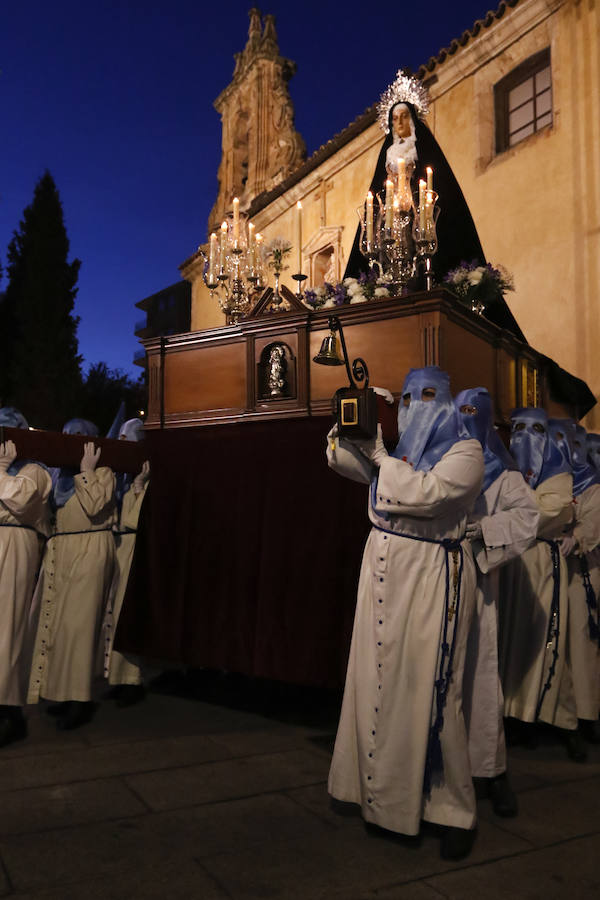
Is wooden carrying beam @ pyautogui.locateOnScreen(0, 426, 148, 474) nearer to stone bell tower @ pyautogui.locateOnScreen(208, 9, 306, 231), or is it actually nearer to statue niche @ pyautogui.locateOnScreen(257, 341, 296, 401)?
statue niche @ pyautogui.locateOnScreen(257, 341, 296, 401)

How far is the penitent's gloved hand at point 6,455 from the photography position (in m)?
4.33

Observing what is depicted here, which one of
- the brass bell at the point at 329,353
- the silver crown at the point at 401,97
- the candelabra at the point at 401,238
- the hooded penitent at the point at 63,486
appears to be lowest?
the hooded penitent at the point at 63,486

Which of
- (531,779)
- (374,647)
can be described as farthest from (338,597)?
(531,779)

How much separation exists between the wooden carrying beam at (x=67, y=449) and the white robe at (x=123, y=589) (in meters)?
0.26

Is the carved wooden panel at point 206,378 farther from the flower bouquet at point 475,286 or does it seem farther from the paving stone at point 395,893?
the paving stone at point 395,893

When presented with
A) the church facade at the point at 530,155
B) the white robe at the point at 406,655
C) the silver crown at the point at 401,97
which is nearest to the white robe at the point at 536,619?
the white robe at the point at 406,655

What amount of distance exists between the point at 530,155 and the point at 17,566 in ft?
25.9

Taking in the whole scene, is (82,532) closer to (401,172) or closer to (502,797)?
(502,797)

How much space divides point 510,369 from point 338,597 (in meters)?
1.80

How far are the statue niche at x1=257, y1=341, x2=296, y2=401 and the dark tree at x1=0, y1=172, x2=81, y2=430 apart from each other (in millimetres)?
18926

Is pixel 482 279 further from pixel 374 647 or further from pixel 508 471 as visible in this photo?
pixel 374 647

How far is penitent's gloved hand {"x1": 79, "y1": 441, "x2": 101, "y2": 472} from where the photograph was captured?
4875mm

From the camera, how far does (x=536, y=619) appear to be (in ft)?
15.0

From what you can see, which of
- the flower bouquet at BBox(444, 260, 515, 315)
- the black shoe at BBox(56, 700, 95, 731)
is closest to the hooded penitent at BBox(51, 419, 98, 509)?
the black shoe at BBox(56, 700, 95, 731)
